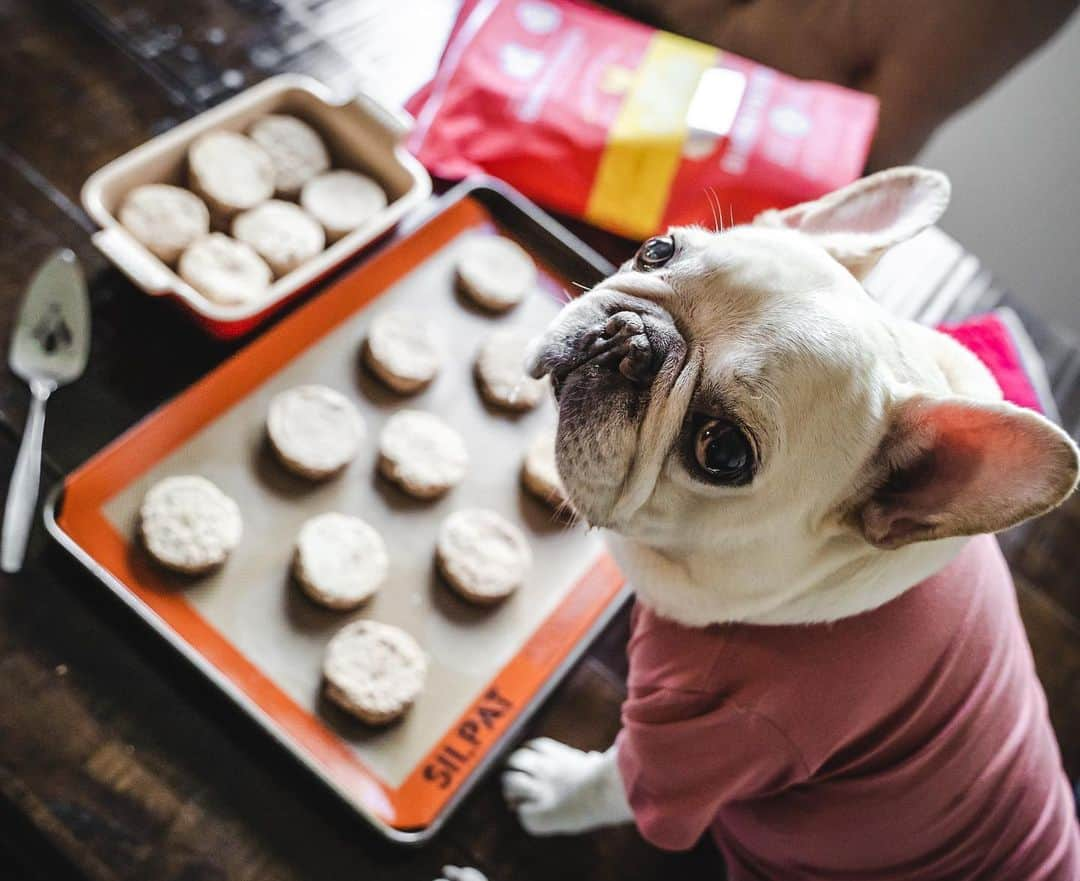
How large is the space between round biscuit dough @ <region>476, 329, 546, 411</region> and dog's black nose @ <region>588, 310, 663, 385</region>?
390 millimetres

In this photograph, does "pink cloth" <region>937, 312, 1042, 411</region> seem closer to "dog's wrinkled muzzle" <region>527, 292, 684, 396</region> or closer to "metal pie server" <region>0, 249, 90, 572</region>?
"dog's wrinkled muzzle" <region>527, 292, 684, 396</region>

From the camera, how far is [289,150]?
4.50 feet

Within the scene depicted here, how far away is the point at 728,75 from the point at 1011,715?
106 centimetres

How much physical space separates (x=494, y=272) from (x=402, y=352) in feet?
0.69

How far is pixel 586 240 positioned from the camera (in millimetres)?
1527

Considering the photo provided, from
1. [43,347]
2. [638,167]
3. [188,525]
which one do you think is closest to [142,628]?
[188,525]

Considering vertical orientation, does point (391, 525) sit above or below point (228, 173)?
below

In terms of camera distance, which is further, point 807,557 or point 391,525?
point 391,525

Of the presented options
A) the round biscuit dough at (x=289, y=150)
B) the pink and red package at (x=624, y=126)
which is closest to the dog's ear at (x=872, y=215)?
the pink and red package at (x=624, y=126)

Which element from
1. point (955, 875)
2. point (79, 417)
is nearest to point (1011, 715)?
point (955, 875)

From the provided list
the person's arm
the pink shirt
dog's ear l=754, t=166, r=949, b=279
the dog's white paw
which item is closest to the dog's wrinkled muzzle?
dog's ear l=754, t=166, r=949, b=279

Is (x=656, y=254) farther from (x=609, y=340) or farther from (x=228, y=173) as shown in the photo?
(x=228, y=173)

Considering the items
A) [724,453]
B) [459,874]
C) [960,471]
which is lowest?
[459,874]

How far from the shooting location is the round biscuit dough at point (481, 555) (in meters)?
1.20
